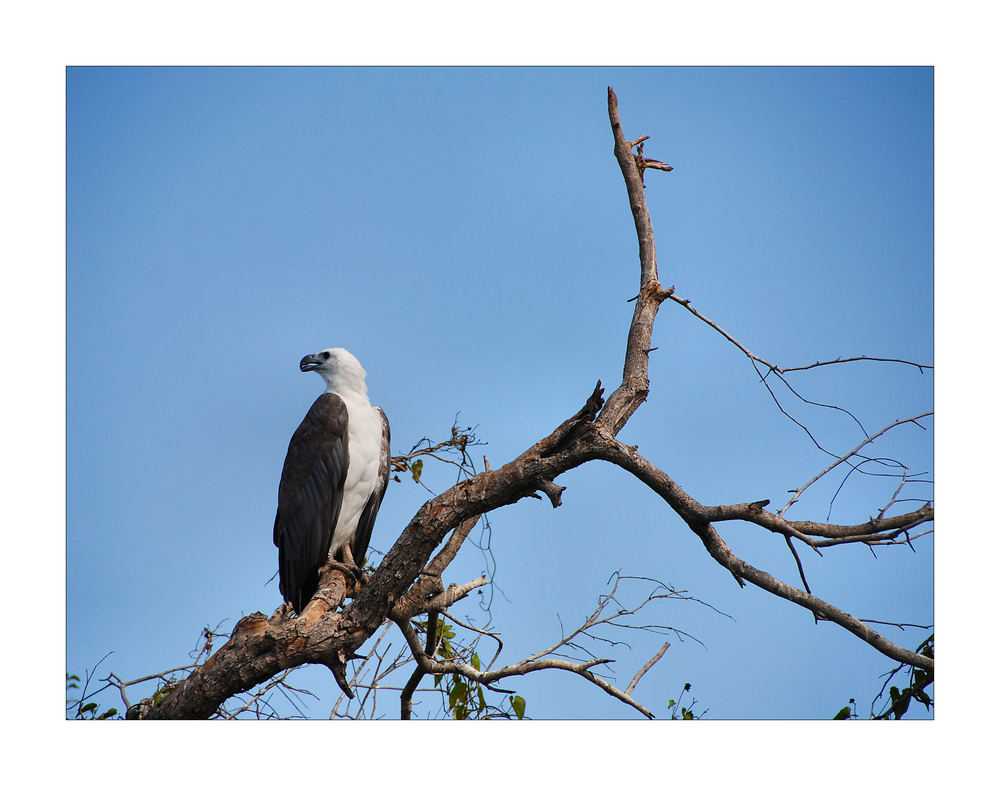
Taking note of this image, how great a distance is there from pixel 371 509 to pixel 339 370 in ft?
2.53

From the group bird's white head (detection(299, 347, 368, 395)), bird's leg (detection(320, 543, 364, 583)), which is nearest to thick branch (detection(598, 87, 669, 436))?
bird's leg (detection(320, 543, 364, 583))

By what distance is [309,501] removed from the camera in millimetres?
3848

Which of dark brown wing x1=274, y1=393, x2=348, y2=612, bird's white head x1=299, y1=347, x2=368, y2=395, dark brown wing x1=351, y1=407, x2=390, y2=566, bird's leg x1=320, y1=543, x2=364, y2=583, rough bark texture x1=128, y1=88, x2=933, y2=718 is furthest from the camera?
bird's white head x1=299, y1=347, x2=368, y2=395

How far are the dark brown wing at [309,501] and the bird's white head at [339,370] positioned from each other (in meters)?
0.32

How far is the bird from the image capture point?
12.5 ft

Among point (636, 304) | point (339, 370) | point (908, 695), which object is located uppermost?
point (339, 370)

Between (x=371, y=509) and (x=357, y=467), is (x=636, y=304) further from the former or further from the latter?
(x=371, y=509)

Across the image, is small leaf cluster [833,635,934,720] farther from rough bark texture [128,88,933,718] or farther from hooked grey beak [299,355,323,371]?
hooked grey beak [299,355,323,371]

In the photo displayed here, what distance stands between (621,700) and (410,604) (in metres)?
0.90

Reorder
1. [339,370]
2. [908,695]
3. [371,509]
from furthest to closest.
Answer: [339,370] < [371,509] < [908,695]

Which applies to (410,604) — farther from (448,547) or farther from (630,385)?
(630,385)

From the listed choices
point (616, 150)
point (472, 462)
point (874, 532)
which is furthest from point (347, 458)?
point (874, 532)

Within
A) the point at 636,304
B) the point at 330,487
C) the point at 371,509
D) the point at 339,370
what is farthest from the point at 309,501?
the point at 636,304

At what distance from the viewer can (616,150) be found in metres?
3.52
